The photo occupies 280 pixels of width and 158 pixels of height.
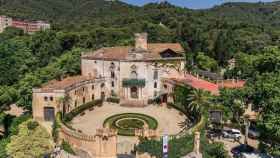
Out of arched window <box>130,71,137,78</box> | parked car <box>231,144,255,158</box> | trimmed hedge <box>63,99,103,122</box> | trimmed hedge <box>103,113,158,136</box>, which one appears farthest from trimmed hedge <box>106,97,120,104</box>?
parked car <box>231,144,255,158</box>

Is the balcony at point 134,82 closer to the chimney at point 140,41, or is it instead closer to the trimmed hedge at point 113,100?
the trimmed hedge at point 113,100

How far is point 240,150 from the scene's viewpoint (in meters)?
39.3

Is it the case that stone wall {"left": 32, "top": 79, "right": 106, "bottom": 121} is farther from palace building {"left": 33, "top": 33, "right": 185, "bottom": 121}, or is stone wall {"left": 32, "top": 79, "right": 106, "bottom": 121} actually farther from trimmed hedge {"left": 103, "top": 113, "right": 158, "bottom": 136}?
trimmed hedge {"left": 103, "top": 113, "right": 158, "bottom": 136}

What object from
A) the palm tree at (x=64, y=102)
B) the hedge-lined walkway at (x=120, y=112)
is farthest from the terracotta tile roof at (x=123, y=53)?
the palm tree at (x=64, y=102)

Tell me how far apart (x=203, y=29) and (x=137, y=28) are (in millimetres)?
26818

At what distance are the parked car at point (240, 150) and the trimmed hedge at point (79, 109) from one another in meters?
27.6

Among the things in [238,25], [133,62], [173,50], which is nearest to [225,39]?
[238,25]

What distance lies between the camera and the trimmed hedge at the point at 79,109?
50.7 m

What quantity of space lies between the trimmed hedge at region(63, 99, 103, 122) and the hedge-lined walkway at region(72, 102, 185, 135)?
827 millimetres

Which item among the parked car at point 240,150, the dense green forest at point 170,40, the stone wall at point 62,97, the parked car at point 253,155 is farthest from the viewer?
the stone wall at point 62,97

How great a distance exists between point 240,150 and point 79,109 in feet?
98.3

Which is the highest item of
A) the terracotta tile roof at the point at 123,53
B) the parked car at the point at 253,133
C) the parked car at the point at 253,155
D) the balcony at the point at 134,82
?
the terracotta tile roof at the point at 123,53

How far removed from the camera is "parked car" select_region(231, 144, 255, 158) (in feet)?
125

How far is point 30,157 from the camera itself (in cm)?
3841
